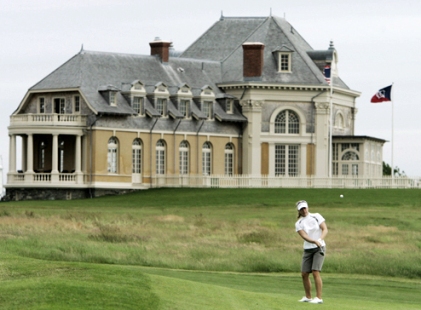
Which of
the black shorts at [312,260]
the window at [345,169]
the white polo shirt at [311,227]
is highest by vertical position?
the window at [345,169]

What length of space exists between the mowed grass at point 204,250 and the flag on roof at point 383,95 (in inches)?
424

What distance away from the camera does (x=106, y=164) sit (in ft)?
227

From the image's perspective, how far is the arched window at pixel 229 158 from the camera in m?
76.0

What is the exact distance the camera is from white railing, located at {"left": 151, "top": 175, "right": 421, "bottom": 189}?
70562 millimetres

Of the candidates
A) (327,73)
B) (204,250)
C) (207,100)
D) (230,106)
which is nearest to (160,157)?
(207,100)

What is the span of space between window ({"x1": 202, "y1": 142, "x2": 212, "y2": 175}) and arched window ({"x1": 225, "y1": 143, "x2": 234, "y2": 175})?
1356mm

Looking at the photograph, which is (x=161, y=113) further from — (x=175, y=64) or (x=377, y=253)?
(x=377, y=253)

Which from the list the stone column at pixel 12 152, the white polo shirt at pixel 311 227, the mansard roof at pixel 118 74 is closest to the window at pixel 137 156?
the mansard roof at pixel 118 74

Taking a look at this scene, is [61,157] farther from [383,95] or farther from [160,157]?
[383,95]

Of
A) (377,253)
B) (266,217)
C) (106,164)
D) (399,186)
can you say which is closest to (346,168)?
(399,186)

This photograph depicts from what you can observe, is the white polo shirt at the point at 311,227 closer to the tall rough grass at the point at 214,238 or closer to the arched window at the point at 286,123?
the tall rough grass at the point at 214,238

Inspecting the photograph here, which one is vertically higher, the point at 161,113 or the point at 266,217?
the point at 161,113

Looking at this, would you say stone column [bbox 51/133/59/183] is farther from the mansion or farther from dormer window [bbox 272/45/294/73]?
dormer window [bbox 272/45/294/73]

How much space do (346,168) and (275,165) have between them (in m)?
5.14
